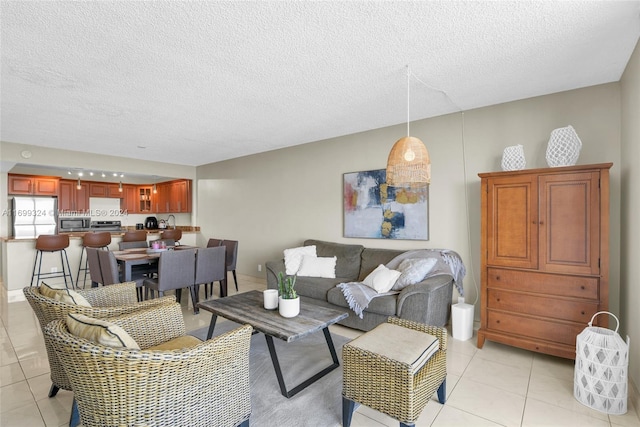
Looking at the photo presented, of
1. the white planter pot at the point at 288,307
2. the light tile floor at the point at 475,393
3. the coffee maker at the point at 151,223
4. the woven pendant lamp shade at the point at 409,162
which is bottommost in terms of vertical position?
the light tile floor at the point at 475,393

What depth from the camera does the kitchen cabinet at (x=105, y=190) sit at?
24.2ft

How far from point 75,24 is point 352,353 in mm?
2583

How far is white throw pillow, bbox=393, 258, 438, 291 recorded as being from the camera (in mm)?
3182

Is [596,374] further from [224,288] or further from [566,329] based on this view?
[224,288]

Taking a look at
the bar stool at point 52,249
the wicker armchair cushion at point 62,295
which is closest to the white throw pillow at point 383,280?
the wicker armchair cushion at point 62,295

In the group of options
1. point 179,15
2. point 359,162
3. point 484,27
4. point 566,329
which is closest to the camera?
point 179,15

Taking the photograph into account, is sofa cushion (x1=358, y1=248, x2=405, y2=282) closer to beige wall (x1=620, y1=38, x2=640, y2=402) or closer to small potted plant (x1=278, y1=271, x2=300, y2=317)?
small potted plant (x1=278, y1=271, x2=300, y2=317)

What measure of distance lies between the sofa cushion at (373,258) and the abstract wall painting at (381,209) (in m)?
0.24

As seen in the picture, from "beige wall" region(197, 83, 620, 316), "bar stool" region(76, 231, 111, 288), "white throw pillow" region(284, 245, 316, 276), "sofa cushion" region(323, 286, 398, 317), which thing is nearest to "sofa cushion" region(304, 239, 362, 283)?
"white throw pillow" region(284, 245, 316, 276)

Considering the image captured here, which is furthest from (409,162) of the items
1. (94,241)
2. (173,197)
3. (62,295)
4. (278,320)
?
(173,197)

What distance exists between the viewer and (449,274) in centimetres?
326

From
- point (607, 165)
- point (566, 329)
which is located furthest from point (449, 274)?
point (607, 165)

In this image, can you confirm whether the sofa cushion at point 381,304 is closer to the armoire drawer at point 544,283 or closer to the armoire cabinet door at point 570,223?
the armoire drawer at point 544,283

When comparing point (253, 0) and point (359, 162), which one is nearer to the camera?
point (253, 0)
